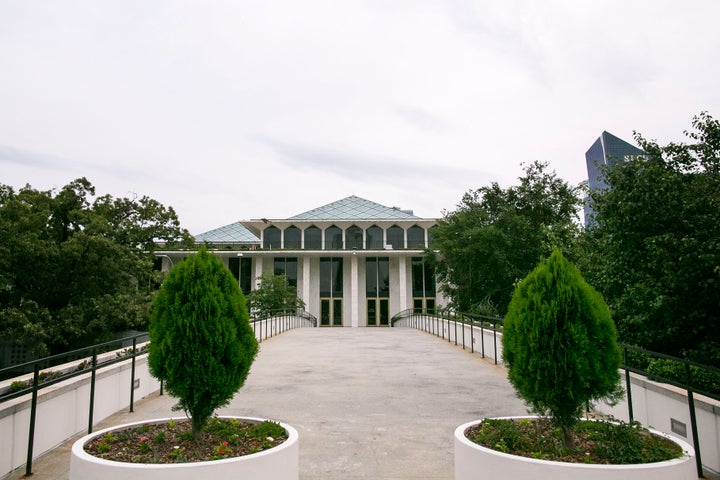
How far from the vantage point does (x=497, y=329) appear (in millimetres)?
13766

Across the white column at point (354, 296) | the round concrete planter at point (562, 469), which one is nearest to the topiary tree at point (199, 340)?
the round concrete planter at point (562, 469)

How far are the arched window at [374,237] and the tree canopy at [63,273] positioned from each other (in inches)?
848

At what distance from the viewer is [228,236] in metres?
57.1

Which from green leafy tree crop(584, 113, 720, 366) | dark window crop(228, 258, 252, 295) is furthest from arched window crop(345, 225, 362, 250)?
green leafy tree crop(584, 113, 720, 366)

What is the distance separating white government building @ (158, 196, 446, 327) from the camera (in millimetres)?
45469

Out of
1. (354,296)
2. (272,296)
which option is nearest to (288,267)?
(354,296)

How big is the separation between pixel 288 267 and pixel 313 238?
12.6 ft

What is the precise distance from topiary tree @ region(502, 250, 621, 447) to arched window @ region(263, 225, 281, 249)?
44653 millimetres

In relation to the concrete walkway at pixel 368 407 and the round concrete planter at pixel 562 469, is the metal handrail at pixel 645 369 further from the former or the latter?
the concrete walkway at pixel 368 407

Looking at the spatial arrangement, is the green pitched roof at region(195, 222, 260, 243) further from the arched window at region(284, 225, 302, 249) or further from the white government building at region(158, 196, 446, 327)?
the white government building at region(158, 196, 446, 327)

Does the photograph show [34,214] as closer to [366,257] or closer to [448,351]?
[448,351]

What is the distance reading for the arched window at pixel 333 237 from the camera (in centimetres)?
4781

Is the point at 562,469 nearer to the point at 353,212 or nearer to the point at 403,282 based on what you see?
the point at 403,282

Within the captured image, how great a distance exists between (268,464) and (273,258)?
1699 inches
